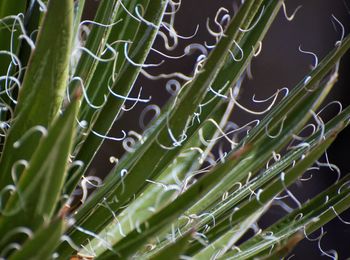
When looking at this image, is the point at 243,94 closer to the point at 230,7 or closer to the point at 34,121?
the point at 230,7

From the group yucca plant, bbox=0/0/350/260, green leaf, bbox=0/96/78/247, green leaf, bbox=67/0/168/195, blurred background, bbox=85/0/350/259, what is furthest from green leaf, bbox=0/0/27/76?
blurred background, bbox=85/0/350/259

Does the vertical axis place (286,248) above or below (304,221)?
above

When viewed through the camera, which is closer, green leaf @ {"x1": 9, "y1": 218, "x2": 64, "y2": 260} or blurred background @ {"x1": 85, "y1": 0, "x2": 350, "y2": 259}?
green leaf @ {"x1": 9, "y1": 218, "x2": 64, "y2": 260}

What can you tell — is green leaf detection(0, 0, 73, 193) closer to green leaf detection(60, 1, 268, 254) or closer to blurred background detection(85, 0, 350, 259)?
green leaf detection(60, 1, 268, 254)

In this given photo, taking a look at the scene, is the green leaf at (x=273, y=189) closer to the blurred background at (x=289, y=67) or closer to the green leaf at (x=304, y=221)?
the green leaf at (x=304, y=221)

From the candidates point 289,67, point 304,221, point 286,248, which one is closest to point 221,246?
point 304,221

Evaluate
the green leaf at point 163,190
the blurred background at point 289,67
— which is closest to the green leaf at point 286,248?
the green leaf at point 163,190

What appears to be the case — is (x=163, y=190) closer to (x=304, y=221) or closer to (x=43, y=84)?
(x=304, y=221)
